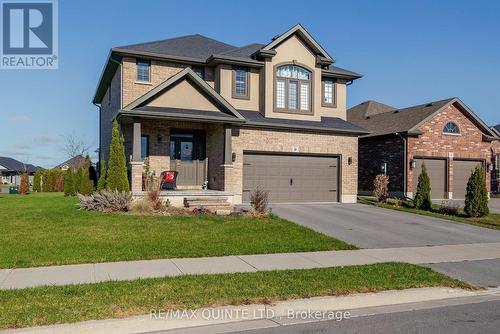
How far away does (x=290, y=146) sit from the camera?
19.8 metres

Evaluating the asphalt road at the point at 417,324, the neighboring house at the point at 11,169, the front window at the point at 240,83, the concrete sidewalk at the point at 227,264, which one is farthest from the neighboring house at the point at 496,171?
the neighboring house at the point at 11,169

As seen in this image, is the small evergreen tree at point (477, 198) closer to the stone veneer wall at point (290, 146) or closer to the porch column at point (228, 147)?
the stone veneer wall at point (290, 146)

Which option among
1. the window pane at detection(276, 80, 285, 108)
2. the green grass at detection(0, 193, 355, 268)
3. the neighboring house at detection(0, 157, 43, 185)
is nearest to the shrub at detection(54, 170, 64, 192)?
the green grass at detection(0, 193, 355, 268)

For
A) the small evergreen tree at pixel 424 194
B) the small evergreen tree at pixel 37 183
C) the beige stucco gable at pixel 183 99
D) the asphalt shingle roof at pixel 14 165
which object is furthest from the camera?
the asphalt shingle roof at pixel 14 165

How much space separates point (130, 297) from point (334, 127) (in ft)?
52.4

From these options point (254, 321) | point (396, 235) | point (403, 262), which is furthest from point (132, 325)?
point (396, 235)

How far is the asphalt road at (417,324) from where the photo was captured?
5.23 m

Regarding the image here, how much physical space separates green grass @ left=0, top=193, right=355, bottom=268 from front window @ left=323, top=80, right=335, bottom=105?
10.1 metres

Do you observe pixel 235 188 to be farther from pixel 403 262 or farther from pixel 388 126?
pixel 388 126

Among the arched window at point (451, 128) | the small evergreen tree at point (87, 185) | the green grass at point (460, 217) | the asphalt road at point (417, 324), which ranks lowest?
the asphalt road at point (417, 324)

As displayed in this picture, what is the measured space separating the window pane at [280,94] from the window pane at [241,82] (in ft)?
5.31

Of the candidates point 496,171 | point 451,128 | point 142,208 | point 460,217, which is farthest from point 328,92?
point 496,171

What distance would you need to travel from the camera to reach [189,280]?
7.04 meters

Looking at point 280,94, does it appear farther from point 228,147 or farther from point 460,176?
point 460,176
